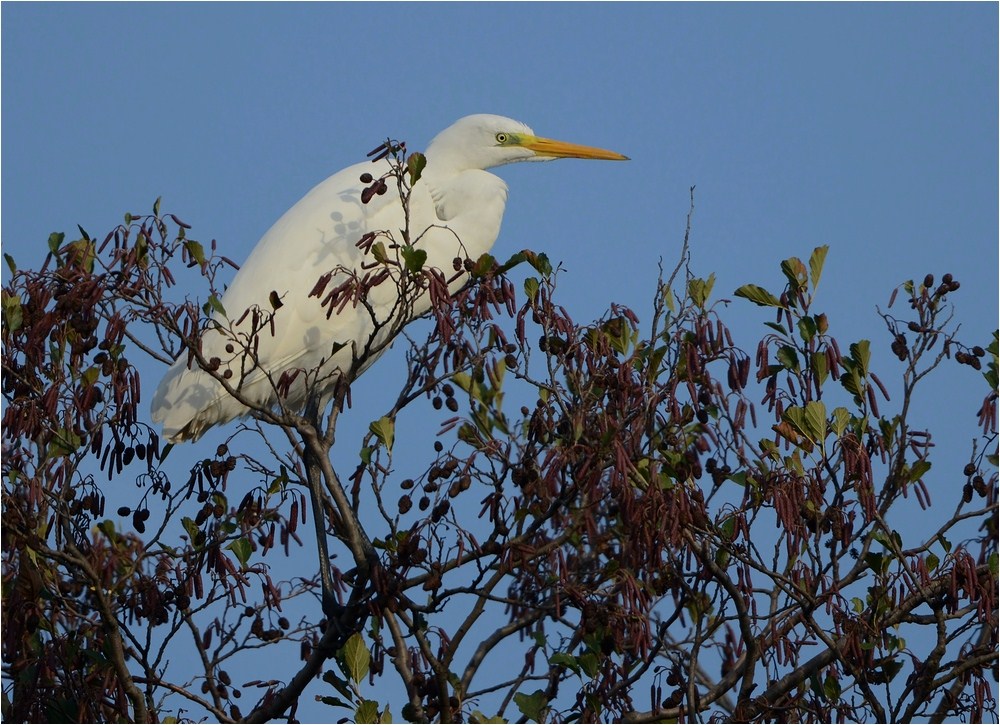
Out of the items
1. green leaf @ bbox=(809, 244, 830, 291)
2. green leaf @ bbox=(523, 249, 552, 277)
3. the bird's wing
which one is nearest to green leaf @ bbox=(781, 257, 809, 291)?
green leaf @ bbox=(809, 244, 830, 291)

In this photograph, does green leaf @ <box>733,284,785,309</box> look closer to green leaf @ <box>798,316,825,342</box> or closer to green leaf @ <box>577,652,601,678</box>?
green leaf @ <box>798,316,825,342</box>

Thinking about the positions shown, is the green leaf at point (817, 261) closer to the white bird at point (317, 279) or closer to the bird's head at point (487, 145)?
the white bird at point (317, 279)

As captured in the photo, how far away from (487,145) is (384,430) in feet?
9.77

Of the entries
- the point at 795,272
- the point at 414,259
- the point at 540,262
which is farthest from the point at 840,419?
the point at 414,259

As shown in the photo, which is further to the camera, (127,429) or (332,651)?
(332,651)

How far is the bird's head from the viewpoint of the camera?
6309 millimetres

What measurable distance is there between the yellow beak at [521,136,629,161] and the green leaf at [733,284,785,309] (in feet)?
9.62

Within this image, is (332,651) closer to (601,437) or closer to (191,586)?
(191,586)

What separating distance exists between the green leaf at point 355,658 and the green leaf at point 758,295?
141 cm

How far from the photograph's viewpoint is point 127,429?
3.76m

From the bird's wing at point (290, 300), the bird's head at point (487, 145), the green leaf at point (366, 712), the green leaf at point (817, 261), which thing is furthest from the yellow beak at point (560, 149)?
the green leaf at point (366, 712)

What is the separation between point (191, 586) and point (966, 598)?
2.16m

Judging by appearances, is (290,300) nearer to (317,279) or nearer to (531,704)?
(317,279)

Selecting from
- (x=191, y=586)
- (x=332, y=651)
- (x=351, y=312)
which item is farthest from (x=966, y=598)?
(x=351, y=312)
